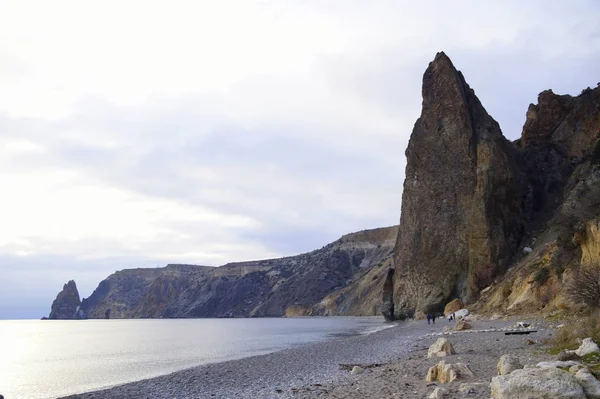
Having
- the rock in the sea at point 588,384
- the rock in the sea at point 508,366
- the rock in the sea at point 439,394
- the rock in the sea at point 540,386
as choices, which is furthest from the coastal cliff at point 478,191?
the rock in the sea at point 540,386

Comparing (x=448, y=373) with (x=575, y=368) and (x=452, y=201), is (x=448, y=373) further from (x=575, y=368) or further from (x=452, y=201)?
(x=452, y=201)

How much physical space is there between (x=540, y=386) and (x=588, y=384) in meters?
0.85

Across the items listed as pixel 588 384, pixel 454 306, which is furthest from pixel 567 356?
pixel 454 306

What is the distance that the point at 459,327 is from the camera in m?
32.3

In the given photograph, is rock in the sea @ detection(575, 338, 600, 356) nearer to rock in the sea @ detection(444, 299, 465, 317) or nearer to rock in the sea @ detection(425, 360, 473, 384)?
rock in the sea @ detection(425, 360, 473, 384)

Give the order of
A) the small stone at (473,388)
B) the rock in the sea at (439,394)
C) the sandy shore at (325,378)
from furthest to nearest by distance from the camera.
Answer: the sandy shore at (325,378)
the rock in the sea at (439,394)
the small stone at (473,388)

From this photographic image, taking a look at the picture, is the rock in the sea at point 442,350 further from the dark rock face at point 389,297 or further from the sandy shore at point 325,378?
the dark rock face at point 389,297

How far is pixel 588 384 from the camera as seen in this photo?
25.9 feet

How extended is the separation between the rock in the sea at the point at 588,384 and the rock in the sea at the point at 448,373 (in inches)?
166

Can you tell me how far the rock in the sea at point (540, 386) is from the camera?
7.60 metres

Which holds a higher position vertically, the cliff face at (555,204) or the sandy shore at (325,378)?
the cliff face at (555,204)


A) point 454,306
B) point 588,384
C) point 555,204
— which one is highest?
point 555,204

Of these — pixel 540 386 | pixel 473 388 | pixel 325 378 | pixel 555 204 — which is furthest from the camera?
pixel 555 204

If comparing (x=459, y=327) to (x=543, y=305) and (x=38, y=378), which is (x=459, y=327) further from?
(x=38, y=378)
